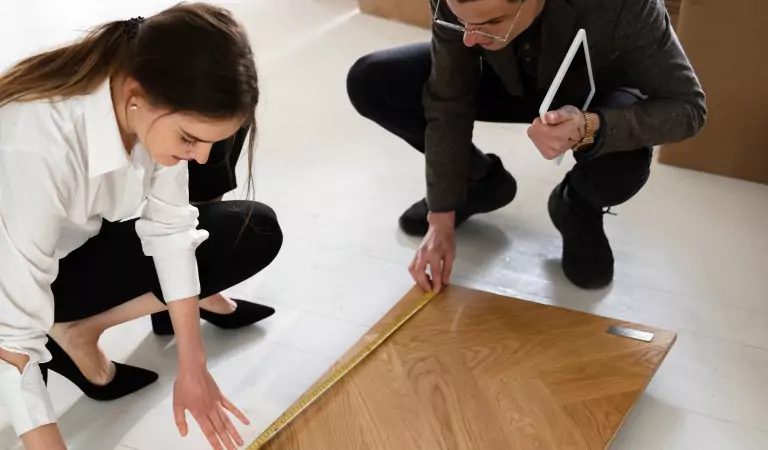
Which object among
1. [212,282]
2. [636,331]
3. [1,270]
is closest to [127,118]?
[1,270]

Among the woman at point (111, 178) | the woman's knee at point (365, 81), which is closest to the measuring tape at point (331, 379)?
the woman at point (111, 178)

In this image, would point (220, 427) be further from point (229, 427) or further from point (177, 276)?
point (177, 276)

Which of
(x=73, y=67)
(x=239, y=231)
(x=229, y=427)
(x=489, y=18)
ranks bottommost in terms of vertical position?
(x=229, y=427)

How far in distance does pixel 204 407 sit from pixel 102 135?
44 centimetres

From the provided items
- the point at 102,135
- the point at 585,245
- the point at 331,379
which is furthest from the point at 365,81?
the point at 102,135

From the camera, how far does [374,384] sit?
1.58 meters

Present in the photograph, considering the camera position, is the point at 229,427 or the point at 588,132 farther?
the point at 588,132

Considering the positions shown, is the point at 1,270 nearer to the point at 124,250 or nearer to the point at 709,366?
the point at 124,250

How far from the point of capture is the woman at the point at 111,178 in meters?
1.17

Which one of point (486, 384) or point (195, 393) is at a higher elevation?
point (195, 393)

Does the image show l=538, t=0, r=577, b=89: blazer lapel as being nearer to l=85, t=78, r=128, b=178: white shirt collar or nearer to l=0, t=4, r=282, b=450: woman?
l=0, t=4, r=282, b=450: woman

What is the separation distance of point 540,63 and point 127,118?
0.83 metres

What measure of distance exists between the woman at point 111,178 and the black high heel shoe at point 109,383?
0.10 meters

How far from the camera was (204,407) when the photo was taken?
1.37 m
